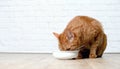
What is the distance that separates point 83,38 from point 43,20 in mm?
1461

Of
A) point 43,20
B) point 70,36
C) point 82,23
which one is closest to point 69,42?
point 70,36

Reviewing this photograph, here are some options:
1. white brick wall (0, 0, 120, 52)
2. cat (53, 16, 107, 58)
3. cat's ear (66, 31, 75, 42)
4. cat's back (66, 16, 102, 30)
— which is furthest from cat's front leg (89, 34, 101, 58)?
A: white brick wall (0, 0, 120, 52)

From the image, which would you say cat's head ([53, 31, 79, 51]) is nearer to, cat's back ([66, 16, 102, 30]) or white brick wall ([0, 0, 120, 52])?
cat's back ([66, 16, 102, 30])

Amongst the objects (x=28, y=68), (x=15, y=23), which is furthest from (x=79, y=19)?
(x=15, y=23)

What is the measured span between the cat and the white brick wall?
111cm

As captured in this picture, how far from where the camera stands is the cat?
7.36ft

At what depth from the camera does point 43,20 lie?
3641 millimetres

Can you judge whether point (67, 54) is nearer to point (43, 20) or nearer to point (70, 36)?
point (70, 36)

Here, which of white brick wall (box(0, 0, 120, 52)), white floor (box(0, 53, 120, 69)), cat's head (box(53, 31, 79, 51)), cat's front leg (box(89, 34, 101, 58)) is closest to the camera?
white floor (box(0, 53, 120, 69))

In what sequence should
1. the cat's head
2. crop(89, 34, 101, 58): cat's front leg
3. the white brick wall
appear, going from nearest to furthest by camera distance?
the cat's head
crop(89, 34, 101, 58): cat's front leg
the white brick wall

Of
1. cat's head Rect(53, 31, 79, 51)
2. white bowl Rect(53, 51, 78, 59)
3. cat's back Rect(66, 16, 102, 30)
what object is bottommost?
→ white bowl Rect(53, 51, 78, 59)

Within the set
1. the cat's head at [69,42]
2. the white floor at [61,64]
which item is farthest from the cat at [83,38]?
the white floor at [61,64]

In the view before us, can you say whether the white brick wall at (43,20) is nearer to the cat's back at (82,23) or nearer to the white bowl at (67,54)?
the cat's back at (82,23)

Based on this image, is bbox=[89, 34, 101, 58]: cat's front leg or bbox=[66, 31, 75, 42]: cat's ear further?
bbox=[89, 34, 101, 58]: cat's front leg
